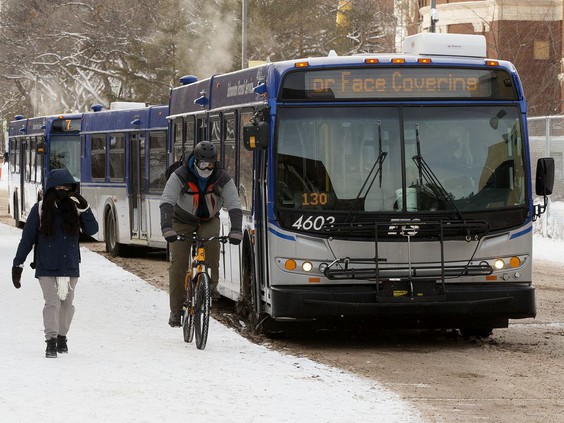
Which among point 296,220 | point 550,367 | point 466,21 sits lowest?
point 550,367

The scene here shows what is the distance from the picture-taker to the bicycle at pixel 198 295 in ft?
41.0

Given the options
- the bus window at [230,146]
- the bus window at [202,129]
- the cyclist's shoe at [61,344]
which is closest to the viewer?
the cyclist's shoe at [61,344]

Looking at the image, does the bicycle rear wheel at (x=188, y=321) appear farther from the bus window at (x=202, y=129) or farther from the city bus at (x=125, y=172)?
the city bus at (x=125, y=172)

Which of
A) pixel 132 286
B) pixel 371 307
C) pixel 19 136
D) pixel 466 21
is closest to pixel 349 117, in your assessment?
pixel 371 307

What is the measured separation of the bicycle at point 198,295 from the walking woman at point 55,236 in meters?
1.22

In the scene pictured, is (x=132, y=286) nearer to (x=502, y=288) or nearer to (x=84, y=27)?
(x=502, y=288)

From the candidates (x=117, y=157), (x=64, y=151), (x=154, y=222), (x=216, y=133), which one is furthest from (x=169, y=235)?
(x=64, y=151)

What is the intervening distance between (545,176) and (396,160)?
53.6 inches

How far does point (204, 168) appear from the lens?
12758 millimetres

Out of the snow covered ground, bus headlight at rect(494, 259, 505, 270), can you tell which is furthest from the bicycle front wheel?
bus headlight at rect(494, 259, 505, 270)

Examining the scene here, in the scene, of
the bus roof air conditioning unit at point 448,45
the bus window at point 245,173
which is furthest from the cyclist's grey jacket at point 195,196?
the bus roof air conditioning unit at point 448,45

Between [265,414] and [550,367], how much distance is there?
12.3 ft

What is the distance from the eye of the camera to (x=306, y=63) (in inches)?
538

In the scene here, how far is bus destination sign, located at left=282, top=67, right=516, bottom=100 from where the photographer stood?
44.7 feet
